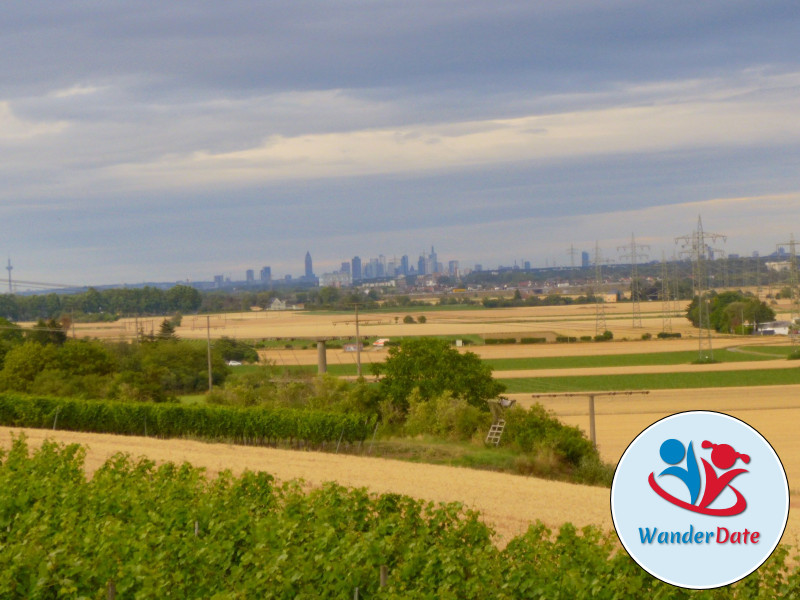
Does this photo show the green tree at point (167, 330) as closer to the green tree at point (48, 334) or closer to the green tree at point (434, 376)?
the green tree at point (48, 334)

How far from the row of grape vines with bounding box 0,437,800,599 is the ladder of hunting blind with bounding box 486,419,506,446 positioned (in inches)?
977

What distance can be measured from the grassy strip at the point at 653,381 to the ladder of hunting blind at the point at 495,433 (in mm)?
23586

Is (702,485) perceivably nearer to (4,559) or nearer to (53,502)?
(4,559)

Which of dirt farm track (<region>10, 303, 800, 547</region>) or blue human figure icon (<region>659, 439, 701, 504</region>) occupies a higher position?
blue human figure icon (<region>659, 439, 701, 504</region>)

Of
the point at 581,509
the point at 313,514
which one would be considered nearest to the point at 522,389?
the point at 581,509

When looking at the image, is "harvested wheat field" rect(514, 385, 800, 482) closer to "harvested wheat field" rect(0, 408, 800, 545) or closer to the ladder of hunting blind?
"harvested wheat field" rect(0, 408, 800, 545)

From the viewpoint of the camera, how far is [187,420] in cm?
4031

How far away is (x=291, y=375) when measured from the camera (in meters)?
58.6

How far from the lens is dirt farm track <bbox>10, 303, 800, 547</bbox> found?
81.1 feet

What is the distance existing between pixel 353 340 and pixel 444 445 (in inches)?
2380

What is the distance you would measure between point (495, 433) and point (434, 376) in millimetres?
7262

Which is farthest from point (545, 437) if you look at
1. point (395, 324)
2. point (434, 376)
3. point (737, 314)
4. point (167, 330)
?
point (737, 314)

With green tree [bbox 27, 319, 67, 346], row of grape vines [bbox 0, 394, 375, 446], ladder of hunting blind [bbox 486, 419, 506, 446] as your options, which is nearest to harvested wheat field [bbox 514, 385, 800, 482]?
ladder of hunting blind [bbox 486, 419, 506, 446]

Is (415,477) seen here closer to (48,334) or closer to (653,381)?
(653,381)
